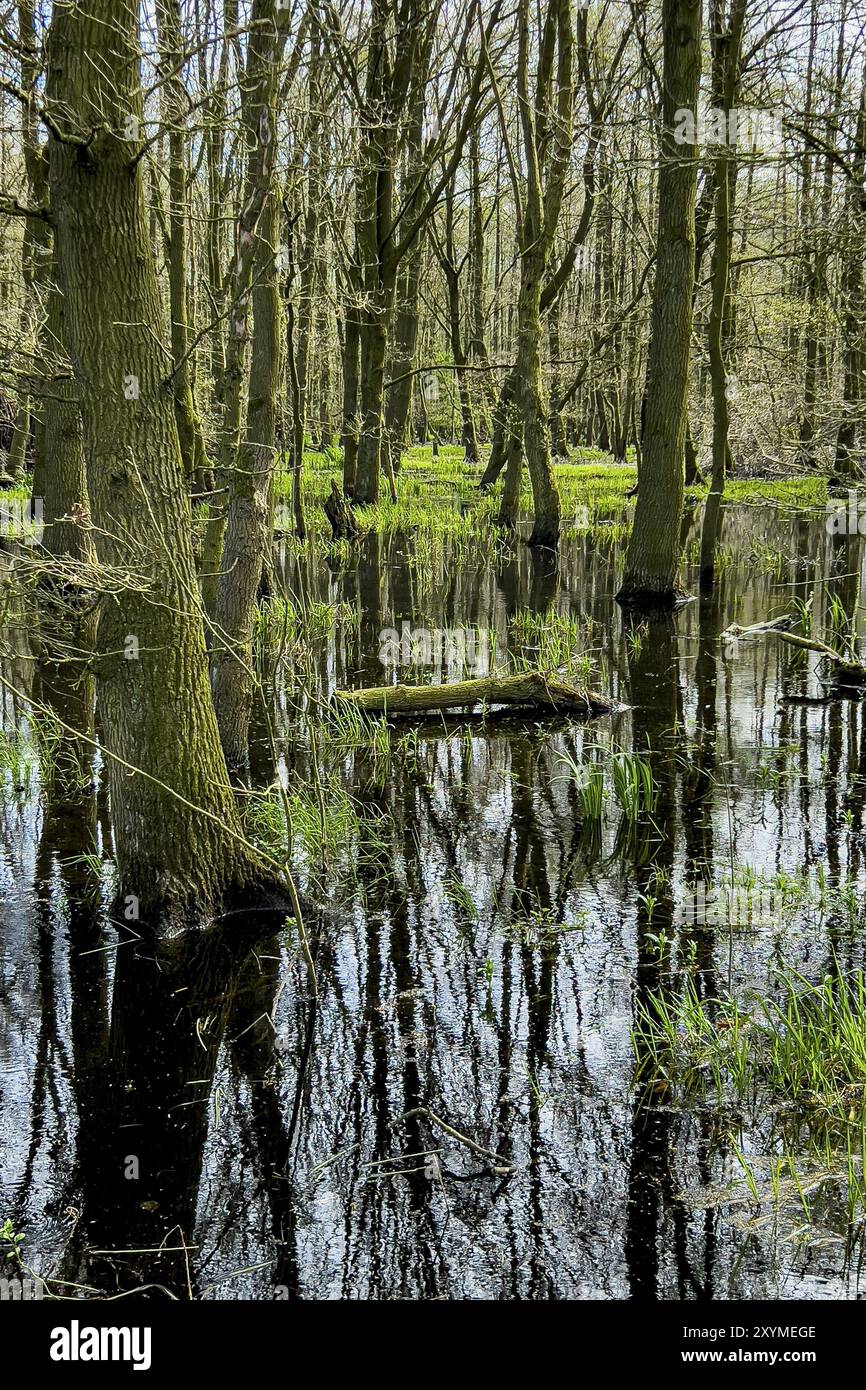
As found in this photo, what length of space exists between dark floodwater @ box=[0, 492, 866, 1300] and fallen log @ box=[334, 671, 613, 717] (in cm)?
54

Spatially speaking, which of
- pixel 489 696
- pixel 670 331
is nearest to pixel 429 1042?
pixel 489 696

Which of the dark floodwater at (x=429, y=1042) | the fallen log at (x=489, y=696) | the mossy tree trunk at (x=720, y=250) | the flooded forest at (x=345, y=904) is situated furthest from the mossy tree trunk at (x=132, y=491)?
the mossy tree trunk at (x=720, y=250)

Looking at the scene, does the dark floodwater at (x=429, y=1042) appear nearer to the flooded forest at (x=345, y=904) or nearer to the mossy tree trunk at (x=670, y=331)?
the flooded forest at (x=345, y=904)

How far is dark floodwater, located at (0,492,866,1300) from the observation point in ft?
10.3

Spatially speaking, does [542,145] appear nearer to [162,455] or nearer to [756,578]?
[756,578]

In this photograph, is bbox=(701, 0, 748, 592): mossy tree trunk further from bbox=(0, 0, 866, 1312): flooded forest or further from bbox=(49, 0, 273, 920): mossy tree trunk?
bbox=(49, 0, 273, 920): mossy tree trunk

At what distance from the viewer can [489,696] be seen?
28.0ft

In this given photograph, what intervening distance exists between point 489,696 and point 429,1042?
4514 millimetres

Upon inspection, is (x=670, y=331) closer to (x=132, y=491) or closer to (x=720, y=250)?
(x=720, y=250)

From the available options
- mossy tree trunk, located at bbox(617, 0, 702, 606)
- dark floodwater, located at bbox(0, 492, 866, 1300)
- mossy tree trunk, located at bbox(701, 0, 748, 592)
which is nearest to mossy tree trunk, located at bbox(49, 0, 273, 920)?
dark floodwater, located at bbox(0, 492, 866, 1300)

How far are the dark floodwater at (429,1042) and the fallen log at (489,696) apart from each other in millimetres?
536

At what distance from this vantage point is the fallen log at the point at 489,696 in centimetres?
843

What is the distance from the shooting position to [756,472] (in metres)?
31.1
